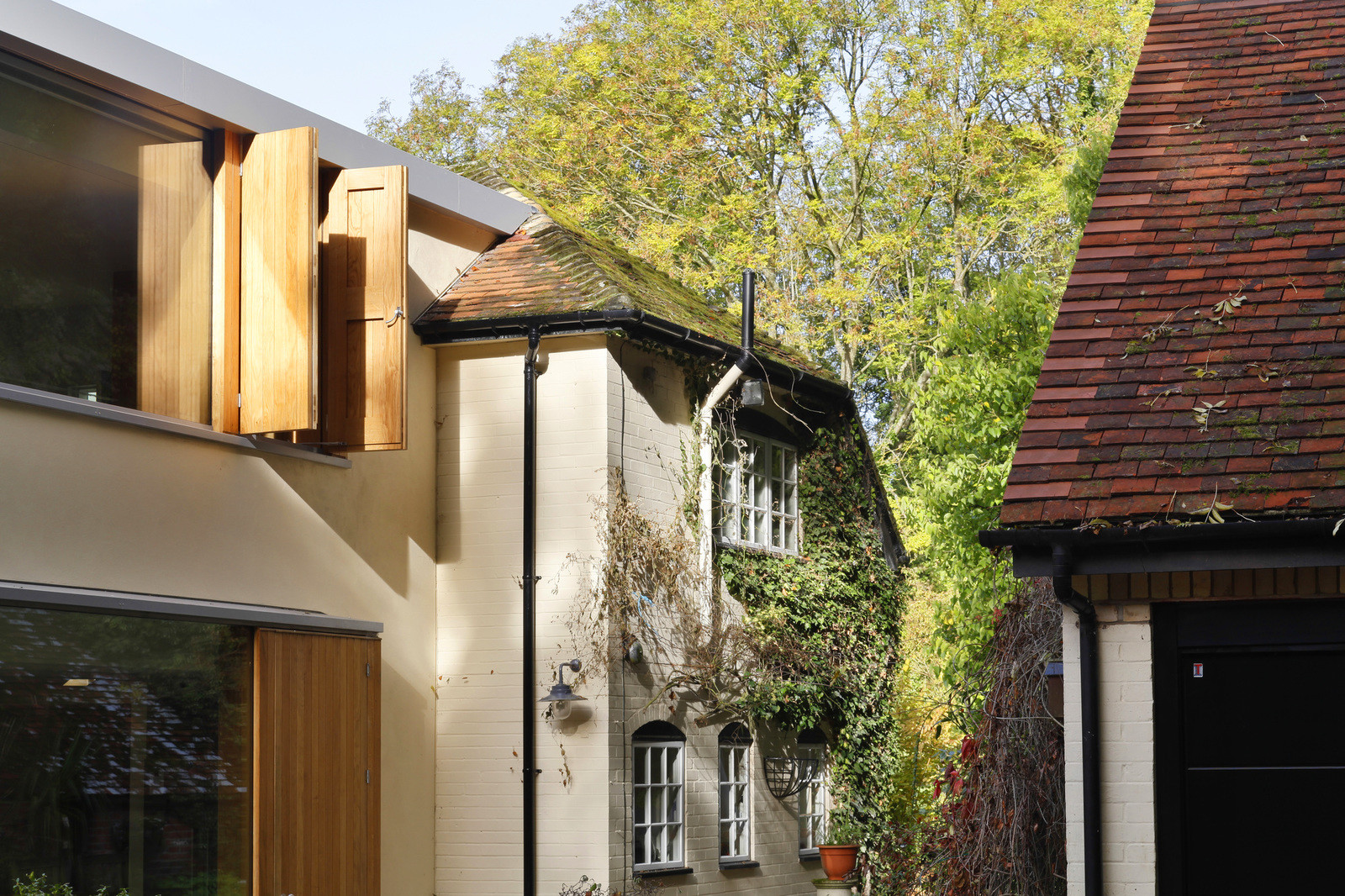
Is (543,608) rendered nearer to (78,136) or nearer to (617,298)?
(617,298)

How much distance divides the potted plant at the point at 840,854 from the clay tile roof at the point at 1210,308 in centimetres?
777

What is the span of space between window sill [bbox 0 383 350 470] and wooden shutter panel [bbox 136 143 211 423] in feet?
0.64

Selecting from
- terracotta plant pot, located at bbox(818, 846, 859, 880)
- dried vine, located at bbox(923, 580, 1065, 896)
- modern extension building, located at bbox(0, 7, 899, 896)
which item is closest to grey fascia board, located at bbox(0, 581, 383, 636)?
modern extension building, located at bbox(0, 7, 899, 896)

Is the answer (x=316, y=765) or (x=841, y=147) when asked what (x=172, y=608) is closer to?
(x=316, y=765)

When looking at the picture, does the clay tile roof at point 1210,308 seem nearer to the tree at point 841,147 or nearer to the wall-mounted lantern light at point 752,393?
the wall-mounted lantern light at point 752,393

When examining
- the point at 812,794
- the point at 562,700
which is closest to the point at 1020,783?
the point at 562,700

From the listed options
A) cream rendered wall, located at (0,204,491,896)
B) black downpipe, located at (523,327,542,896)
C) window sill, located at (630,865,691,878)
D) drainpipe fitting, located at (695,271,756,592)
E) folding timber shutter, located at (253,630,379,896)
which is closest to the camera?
cream rendered wall, located at (0,204,491,896)

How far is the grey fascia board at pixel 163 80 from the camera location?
27.3 ft

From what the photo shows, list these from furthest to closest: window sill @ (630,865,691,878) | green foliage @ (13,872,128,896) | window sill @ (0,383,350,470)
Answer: window sill @ (630,865,691,878), window sill @ (0,383,350,470), green foliage @ (13,872,128,896)

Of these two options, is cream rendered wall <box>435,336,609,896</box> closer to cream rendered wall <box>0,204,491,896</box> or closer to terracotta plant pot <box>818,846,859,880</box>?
cream rendered wall <box>0,204,491,896</box>

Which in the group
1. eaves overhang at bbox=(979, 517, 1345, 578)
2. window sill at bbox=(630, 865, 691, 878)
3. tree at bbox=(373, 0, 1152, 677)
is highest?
tree at bbox=(373, 0, 1152, 677)

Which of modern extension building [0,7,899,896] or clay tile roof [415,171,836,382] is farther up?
clay tile roof [415,171,836,382]

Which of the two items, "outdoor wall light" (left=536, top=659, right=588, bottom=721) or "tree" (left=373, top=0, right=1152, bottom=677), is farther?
"tree" (left=373, top=0, right=1152, bottom=677)

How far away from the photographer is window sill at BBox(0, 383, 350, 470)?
8156 mm
